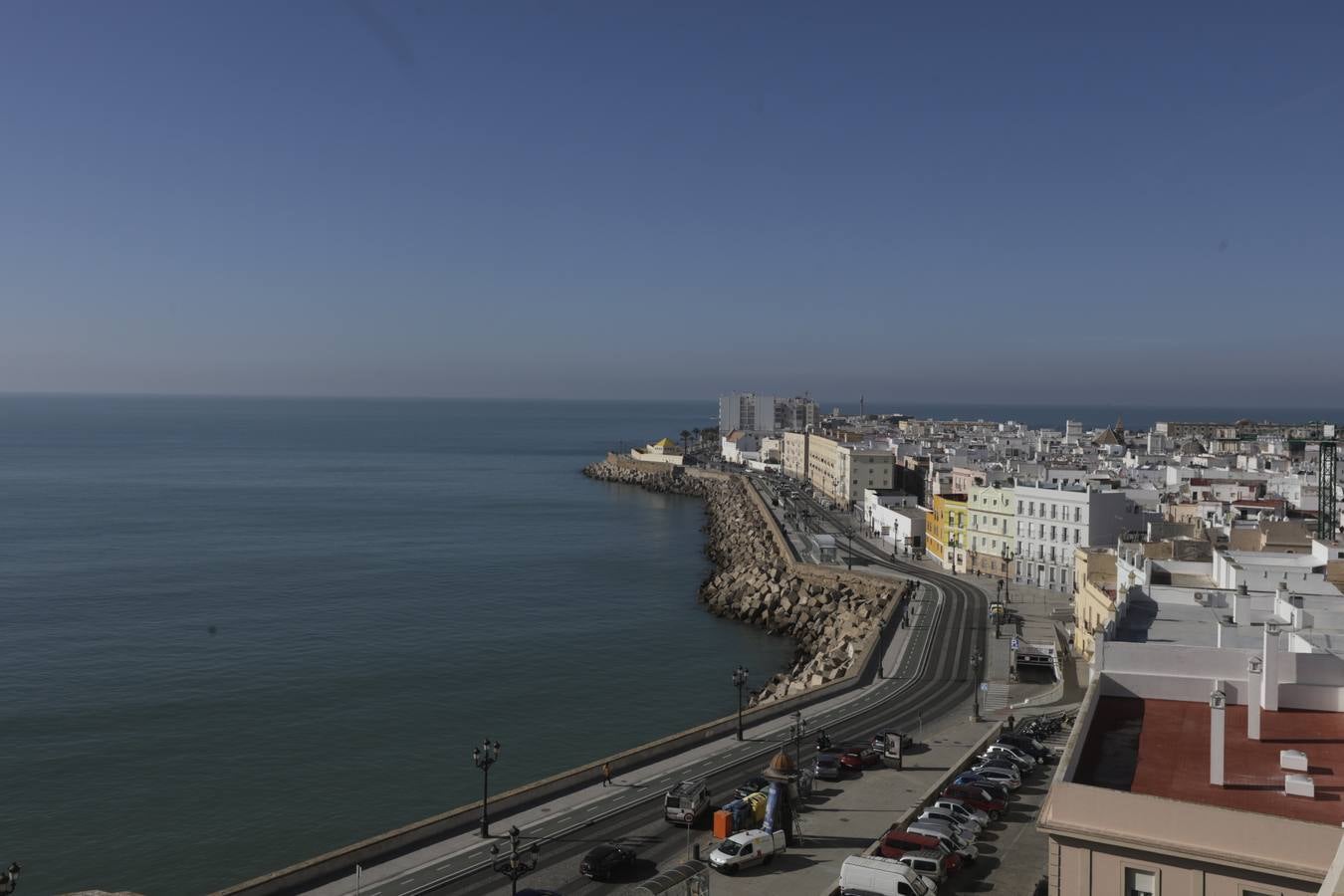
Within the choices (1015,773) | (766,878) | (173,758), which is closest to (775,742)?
(1015,773)

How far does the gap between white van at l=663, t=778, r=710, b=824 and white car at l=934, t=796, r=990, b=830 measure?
423cm

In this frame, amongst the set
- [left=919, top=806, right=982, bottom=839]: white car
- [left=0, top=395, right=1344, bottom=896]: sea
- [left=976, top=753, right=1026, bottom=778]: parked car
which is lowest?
[left=0, top=395, right=1344, bottom=896]: sea

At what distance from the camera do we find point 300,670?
37.8 m

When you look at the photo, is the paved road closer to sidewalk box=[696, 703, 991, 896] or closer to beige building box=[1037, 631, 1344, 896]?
sidewalk box=[696, 703, 991, 896]

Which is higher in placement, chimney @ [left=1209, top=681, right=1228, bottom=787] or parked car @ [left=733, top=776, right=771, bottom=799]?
chimney @ [left=1209, top=681, right=1228, bottom=787]

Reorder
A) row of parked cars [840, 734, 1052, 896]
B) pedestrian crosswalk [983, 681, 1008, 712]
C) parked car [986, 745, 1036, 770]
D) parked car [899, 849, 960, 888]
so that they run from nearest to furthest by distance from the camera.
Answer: row of parked cars [840, 734, 1052, 896], parked car [899, 849, 960, 888], parked car [986, 745, 1036, 770], pedestrian crosswalk [983, 681, 1008, 712]

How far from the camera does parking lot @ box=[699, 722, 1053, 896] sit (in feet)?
53.7

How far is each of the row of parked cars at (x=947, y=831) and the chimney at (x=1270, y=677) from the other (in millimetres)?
5025

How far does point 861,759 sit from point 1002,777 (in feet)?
10.7

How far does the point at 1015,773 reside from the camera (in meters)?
20.9

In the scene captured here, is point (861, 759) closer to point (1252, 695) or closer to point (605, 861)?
point (605, 861)

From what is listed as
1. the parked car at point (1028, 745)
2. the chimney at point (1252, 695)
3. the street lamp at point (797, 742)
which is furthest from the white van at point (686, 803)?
the chimney at point (1252, 695)

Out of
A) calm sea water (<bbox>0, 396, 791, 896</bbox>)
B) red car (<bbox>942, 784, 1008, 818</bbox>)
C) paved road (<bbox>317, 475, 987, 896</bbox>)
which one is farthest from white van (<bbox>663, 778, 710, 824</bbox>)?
calm sea water (<bbox>0, 396, 791, 896</bbox>)

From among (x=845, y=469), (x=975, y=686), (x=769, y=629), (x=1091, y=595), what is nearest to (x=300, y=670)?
(x=769, y=629)
